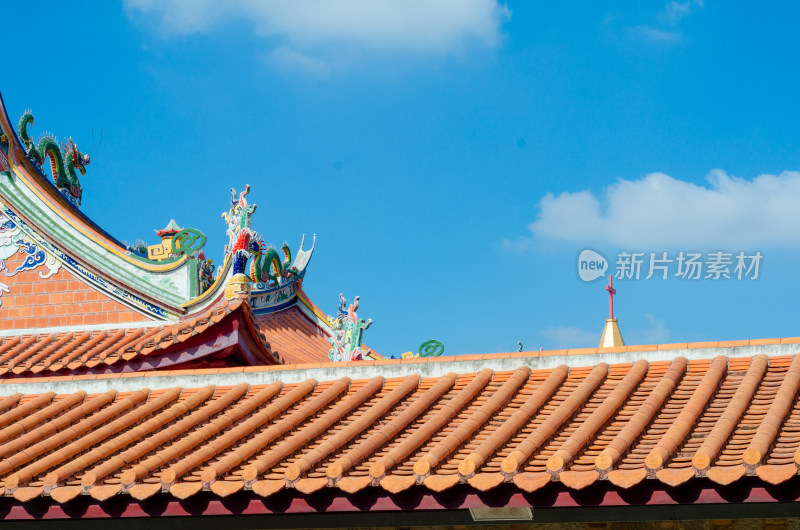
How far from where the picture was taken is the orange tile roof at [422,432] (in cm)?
650

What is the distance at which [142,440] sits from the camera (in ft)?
27.0

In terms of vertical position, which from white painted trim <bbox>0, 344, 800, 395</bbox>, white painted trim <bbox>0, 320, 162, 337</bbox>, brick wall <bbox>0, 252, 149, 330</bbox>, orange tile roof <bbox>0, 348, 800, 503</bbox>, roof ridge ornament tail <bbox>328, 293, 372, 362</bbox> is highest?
roof ridge ornament tail <bbox>328, 293, 372, 362</bbox>

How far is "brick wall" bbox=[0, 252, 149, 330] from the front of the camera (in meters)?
13.9

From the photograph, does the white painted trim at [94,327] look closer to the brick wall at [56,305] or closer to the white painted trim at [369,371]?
the brick wall at [56,305]

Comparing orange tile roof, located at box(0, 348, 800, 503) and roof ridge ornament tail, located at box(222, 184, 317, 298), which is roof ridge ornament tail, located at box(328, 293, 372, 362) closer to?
roof ridge ornament tail, located at box(222, 184, 317, 298)

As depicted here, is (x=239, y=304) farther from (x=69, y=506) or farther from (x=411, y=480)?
(x=411, y=480)

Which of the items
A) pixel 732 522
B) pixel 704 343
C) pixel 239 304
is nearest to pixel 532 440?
pixel 732 522

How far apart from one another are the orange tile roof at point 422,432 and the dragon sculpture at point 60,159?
6.81 metres

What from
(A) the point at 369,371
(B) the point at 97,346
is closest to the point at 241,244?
(B) the point at 97,346

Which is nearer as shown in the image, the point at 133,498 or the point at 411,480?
the point at 411,480

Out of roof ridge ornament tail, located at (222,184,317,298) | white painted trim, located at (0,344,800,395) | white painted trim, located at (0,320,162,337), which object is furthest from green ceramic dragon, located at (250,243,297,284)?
white painted trim, located at (0,344,800,395)

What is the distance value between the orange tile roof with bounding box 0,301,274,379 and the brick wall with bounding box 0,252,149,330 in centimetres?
17

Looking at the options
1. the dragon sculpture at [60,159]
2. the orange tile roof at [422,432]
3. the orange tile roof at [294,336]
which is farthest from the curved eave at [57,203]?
the orange tile roof at [422,432]

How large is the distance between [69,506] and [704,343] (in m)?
4.56
